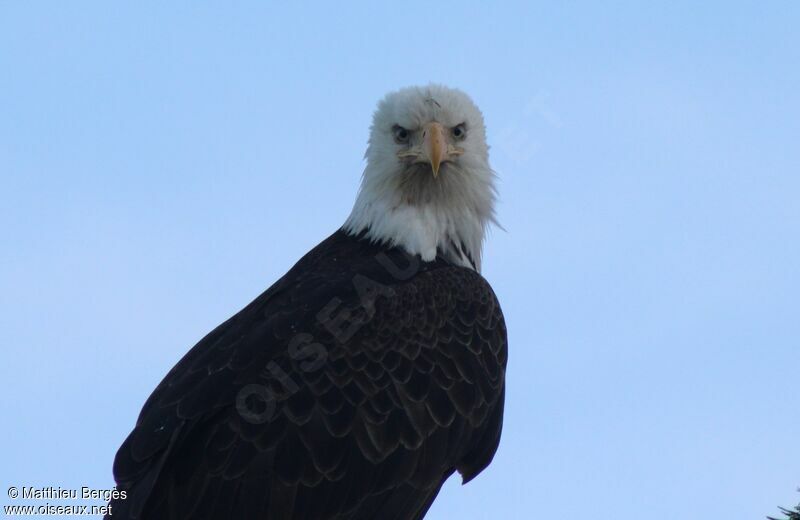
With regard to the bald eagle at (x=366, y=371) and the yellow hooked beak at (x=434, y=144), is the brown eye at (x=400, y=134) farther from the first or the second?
the yellow hooked beak at (x=434, y=144)

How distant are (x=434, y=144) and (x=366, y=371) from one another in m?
1.99

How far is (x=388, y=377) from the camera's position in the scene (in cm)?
1135

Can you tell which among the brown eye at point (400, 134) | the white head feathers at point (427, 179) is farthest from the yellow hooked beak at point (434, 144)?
the brown eye at point (400, 134)

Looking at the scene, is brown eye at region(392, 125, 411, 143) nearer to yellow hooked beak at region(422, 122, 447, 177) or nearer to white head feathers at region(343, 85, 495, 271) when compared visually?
white head feathers at region(343, 85, 495, 271)

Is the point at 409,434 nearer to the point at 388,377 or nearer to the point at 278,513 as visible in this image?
the point at 388,377

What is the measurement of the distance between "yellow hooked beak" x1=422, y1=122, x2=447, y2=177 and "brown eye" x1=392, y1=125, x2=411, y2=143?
21 centimetres

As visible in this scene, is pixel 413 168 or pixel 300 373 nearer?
pixel 300 373

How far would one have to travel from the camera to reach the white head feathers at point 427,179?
40.6 feet

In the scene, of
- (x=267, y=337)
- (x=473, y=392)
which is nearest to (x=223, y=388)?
(x=267, y=337)

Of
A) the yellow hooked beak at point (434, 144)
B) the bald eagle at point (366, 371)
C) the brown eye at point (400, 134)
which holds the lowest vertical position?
the bald eagle at point (366, 371)

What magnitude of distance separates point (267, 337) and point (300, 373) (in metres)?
0.38

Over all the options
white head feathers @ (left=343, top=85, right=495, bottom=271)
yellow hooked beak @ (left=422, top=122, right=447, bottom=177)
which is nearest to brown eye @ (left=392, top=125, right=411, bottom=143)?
white head feathers @ (left=343, top=85, right=495, bottom=271)

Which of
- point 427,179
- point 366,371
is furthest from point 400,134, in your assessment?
point 366,371

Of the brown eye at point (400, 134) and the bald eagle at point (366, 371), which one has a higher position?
the brown eye at point (400, 134)
